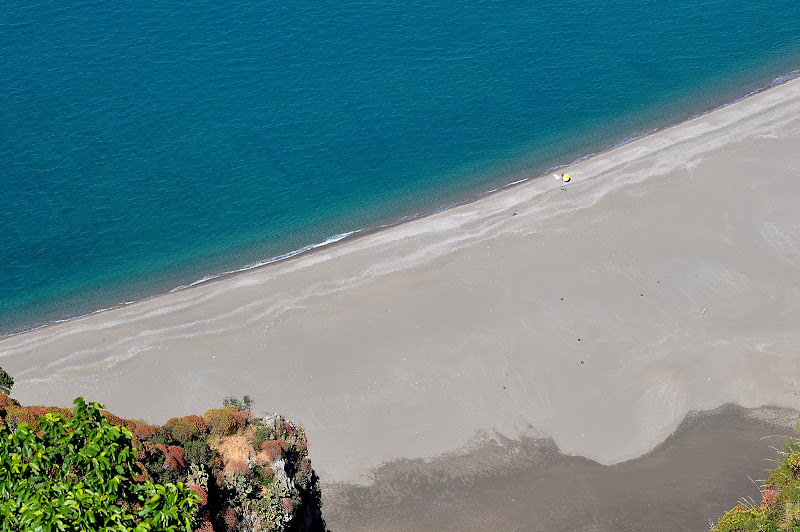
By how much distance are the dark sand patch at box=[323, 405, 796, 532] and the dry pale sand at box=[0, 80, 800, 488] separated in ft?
3.44

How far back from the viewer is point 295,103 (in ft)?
249

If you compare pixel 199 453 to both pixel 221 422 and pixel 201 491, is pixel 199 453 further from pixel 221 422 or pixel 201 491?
pixel 201 491

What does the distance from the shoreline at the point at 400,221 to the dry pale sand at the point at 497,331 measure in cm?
172

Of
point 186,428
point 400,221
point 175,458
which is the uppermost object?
point 400,221

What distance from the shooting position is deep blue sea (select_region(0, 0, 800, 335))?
64500 mm

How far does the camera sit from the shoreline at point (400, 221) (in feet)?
193

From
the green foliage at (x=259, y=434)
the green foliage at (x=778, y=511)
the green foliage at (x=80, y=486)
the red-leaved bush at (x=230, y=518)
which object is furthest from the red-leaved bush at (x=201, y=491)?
the green foliage at (x=778, y=511)

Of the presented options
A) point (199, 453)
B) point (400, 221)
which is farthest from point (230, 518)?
point (400, 221)

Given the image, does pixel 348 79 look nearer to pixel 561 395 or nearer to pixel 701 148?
pixel 701 148

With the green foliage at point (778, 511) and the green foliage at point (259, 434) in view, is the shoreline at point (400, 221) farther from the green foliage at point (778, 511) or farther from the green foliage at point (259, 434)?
the green foliage at point (778, 511)

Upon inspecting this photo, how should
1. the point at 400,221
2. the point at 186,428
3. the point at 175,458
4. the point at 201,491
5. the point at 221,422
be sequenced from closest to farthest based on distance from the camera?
the point at 201,491
the point at 175,458
the point at 186,428
the point at 221,422
the point at 400,221

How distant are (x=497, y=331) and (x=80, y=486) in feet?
110

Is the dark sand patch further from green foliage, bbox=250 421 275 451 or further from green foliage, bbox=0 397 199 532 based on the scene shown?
green foliage, bbox=0 397 199 532

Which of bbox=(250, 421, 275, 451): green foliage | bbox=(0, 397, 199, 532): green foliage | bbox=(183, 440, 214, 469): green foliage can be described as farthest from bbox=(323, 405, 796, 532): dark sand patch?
bbox=(0, 397, 199, 532): green foliage
